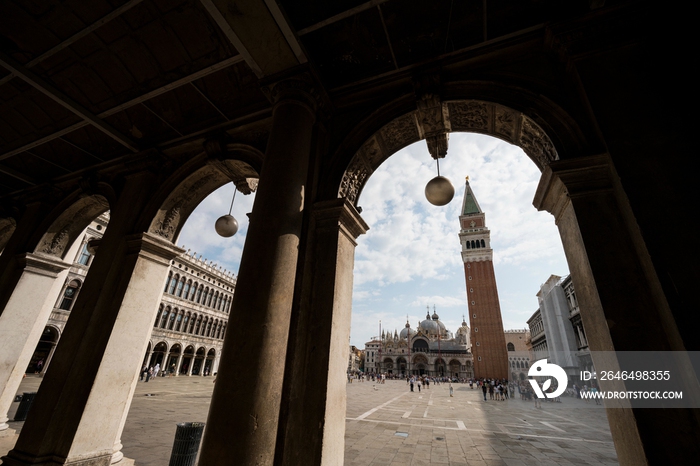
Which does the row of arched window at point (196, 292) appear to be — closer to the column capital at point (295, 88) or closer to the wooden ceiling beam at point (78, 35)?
the wooden ceiling beam at point (78, 35)

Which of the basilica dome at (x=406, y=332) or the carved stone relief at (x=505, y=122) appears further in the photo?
the basilica dome at (x=406, y=332)

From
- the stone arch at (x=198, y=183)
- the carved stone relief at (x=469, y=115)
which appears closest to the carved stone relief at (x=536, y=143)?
the carved stone relief at (x=469, y=115)

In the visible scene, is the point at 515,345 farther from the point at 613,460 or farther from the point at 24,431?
the point at 24,431

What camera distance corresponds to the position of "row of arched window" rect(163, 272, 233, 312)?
33.7 metres

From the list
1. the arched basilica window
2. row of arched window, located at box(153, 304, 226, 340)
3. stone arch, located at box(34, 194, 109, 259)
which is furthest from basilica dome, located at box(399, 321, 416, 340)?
stone arch, located at box(34, 194, 109, 259)

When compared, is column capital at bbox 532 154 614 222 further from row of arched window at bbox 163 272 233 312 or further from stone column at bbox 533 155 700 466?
row of arched window at bbox 163 272 233 312

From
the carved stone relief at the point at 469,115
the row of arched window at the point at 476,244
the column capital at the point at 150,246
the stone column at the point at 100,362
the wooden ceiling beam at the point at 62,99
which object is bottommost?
the stone column at the point at 100,362

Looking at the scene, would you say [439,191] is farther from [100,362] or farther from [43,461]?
[43,461]

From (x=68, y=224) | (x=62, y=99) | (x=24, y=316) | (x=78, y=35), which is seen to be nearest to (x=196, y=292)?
(x=68, y=224)

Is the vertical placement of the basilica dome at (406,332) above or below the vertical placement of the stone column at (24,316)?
above

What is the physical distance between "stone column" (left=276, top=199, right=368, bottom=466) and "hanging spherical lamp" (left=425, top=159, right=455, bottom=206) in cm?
91

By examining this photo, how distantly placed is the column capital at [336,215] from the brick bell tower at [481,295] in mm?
54763

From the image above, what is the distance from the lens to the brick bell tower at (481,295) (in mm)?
48812

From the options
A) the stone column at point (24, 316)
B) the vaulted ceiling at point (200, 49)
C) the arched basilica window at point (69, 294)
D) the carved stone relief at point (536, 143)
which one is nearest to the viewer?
the carved stone relief at point (536, 143)
